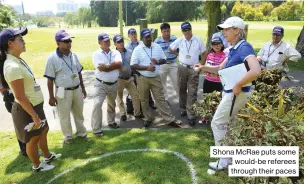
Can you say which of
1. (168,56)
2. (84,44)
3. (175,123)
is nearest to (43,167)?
(175,123)

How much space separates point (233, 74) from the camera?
144 inches

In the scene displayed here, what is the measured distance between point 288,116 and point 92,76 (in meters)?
8.94

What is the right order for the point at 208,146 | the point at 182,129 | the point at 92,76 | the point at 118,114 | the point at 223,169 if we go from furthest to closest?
the point at 92,76
the point at 118,114
the point at 182,129
the point at 208,146
the point at 223,169

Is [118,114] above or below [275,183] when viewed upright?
below

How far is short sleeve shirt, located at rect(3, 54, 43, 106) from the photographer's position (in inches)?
144

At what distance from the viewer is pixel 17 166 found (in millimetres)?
4789

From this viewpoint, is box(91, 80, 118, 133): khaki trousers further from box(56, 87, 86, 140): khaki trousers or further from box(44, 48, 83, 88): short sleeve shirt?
box(44, 48, 83, 88): short sleeve shirt

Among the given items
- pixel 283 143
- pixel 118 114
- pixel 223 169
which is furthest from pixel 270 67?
pixel 118 114

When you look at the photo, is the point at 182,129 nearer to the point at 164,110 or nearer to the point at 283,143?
the point at 164,110

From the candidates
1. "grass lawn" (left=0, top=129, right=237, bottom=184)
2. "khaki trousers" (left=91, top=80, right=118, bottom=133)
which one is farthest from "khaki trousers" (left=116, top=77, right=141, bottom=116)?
"grass lawn" (left=0, top=129, right=237, bottom=184)

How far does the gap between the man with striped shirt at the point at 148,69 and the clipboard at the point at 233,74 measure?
201 centimetres

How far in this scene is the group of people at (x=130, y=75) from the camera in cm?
373

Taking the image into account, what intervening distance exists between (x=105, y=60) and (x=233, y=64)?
271 centimetres

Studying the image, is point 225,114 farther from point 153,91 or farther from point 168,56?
point 168,56
